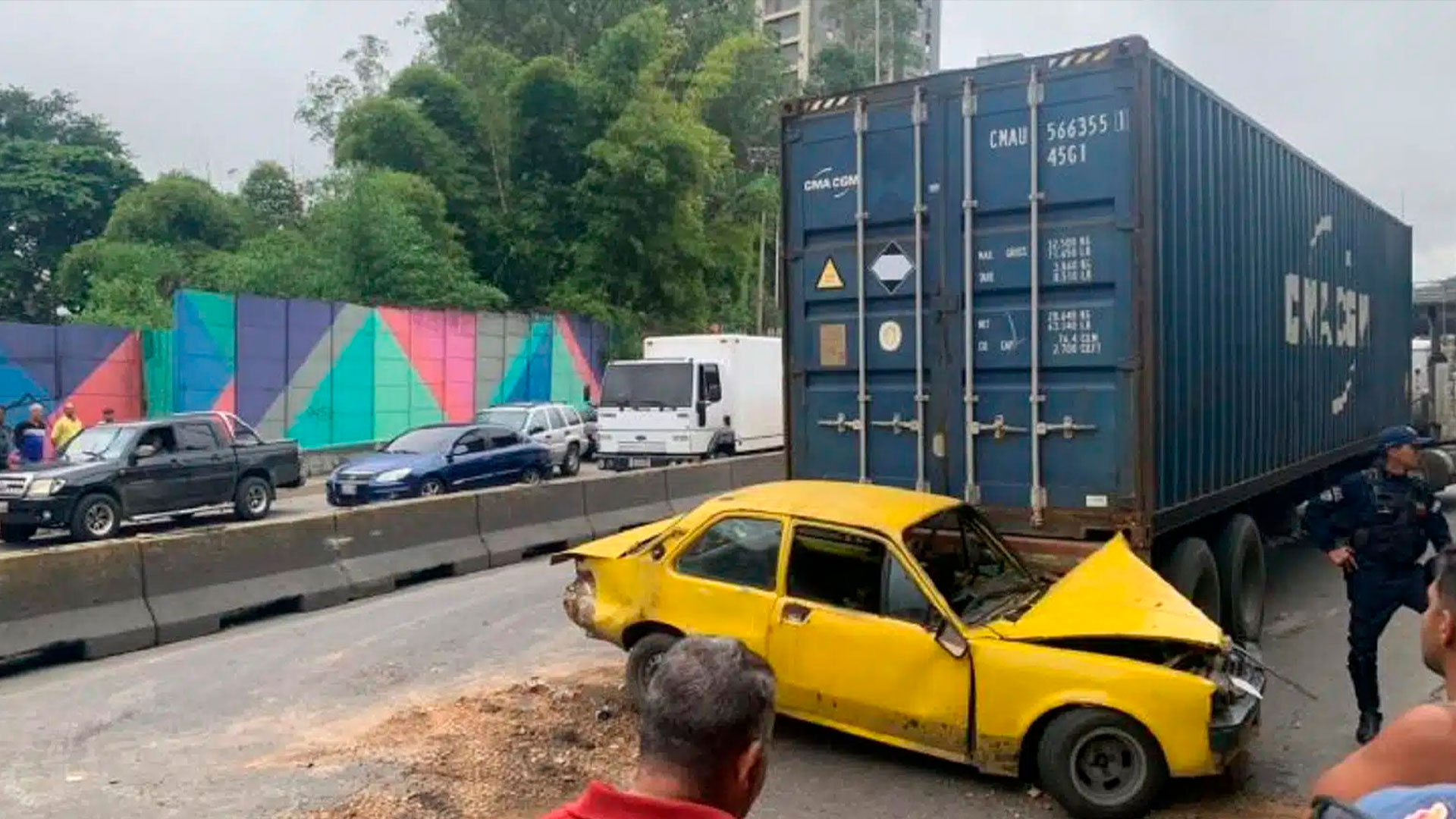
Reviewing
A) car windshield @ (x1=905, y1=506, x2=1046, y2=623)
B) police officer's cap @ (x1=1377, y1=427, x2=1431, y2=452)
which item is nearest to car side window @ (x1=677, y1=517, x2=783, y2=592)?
car windshield @ (x1=905, y1=506, x2=1046, y2=623)

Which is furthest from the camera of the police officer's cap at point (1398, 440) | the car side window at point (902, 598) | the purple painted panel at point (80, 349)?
the purple painted panel at point (80, 349)

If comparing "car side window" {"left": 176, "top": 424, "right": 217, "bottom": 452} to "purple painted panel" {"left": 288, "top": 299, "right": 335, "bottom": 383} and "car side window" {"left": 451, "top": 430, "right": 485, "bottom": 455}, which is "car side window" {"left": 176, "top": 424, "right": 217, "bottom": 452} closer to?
"car side window" {"left": 451, "top": 430, "right": 485, "bottom": 455}

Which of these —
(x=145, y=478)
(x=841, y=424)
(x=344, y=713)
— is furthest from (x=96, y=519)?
(x=841, y=424)

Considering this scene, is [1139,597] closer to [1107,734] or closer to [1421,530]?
[1107,734]

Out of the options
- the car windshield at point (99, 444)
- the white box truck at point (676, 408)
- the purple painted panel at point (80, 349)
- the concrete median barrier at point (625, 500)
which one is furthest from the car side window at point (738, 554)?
the purple painted panel at point (80, 349)

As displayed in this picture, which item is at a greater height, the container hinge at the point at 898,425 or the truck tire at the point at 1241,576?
the container hinge at the point at 898,425

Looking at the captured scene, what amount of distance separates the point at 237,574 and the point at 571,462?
1387 cm

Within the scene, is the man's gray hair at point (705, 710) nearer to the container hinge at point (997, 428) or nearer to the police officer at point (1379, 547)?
the police officer at point (1379, 547)

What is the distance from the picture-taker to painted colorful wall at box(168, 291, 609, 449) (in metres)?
23.5

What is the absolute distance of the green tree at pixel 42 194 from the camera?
4297 centimetres

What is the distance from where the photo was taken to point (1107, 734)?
5605 mm

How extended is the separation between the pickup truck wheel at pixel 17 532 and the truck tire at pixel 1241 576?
13.1m

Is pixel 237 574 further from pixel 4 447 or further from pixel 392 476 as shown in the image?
pixel 4 447

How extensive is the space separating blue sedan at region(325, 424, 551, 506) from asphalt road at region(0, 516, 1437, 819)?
604cm
